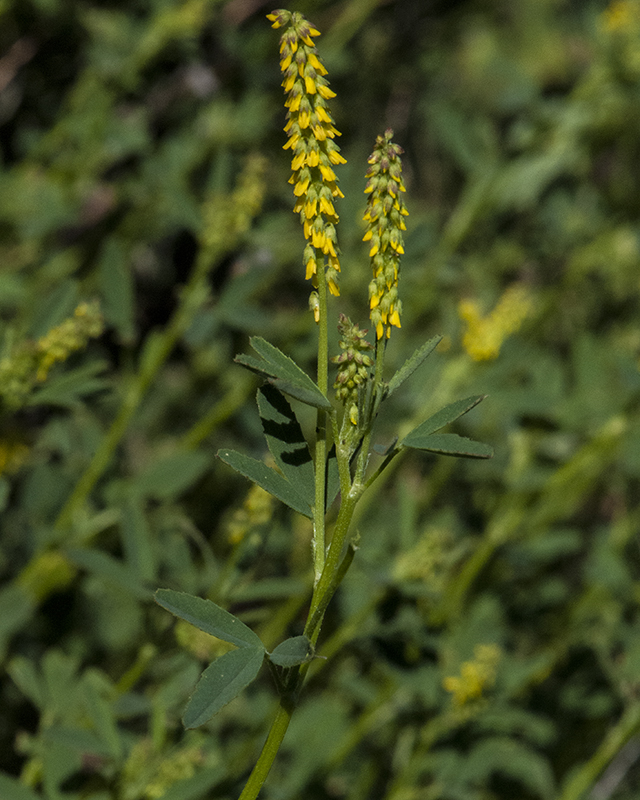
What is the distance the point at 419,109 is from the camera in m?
3.60

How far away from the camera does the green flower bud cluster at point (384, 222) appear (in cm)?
74

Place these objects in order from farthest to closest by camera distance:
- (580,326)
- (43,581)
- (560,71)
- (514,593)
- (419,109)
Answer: (560,71) → (419,109) → (580,326) → (514,593) → (43,581)

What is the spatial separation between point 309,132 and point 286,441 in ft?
1.08

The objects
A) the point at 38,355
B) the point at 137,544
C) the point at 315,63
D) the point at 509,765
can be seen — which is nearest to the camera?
the point at 315,63

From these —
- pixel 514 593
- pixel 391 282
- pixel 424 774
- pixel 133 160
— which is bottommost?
pixel 424 774

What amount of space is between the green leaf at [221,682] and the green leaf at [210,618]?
0.01 meters

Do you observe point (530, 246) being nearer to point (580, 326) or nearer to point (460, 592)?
point (580, 326)

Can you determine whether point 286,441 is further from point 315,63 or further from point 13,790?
point 13,790

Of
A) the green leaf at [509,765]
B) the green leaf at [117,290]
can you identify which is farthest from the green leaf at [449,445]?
the green leaf at [509,765]

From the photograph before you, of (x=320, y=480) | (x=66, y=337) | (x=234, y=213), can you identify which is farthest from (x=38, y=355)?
(x=320, y=480)

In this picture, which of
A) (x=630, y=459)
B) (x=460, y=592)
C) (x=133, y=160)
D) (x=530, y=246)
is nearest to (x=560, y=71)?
(x=530, y=246)

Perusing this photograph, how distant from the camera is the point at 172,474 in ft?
5.89

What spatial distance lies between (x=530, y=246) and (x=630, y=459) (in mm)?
1306

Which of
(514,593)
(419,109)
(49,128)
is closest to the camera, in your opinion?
(514,593)
